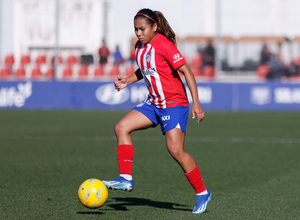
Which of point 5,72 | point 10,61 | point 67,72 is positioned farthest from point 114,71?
point 10,61

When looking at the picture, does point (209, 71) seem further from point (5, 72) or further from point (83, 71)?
point (5, 72)

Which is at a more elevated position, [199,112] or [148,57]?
[148,57]

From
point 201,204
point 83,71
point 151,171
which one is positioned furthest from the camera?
point 83,71

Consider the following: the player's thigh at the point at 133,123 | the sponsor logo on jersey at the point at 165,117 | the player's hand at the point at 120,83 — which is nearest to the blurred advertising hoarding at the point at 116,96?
the player's hand at the point at 120,83

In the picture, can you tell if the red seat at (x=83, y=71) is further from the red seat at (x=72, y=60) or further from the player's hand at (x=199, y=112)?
the player's hand at (x=199, y=112)

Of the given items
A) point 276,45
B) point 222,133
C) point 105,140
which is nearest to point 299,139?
point 222,133

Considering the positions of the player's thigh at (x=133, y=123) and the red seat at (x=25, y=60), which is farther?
the red seat at (x=25, y=60)

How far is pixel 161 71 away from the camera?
6.07m

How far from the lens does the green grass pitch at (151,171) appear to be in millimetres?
6227

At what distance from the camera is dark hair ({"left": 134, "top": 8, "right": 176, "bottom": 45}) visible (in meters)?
6.01

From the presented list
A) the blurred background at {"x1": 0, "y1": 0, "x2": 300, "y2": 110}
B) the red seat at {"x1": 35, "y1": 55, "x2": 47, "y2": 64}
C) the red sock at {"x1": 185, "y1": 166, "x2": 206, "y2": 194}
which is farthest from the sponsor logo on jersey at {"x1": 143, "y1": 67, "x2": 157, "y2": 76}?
the red seat at {"x1": 35, "y1": 55, "x2": 47, "y2": 64}

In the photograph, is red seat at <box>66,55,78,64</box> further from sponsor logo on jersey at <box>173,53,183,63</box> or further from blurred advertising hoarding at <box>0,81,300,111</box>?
sponsor logo on jersey at <box>173,53,183,63</box>

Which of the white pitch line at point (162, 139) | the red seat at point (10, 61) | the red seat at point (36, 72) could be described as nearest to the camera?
the white pitch line at point (162, 139)

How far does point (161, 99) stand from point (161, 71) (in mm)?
281
